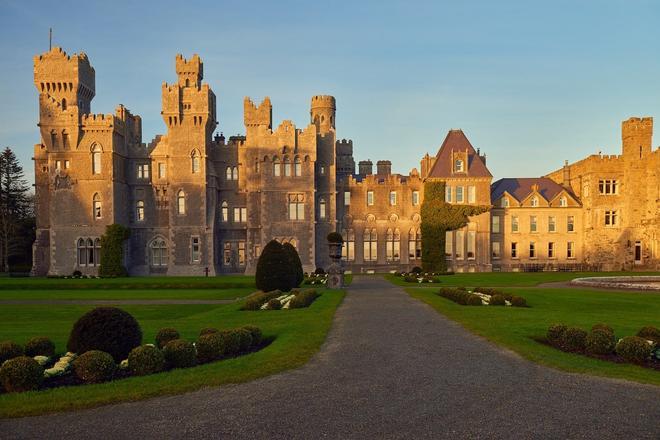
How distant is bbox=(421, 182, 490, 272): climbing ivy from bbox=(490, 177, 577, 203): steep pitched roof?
6.97m

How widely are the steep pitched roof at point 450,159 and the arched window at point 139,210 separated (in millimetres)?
32114

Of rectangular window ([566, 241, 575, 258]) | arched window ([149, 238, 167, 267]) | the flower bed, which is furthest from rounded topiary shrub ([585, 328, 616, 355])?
rectangular window ([566, 241, 575, 258])

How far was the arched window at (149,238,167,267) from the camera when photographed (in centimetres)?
5622

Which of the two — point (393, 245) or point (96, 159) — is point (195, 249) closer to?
point (96, 159)

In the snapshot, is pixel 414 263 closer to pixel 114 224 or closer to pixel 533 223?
pixel 533 223

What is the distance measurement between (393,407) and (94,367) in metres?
6.43

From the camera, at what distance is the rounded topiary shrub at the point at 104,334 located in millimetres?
12281

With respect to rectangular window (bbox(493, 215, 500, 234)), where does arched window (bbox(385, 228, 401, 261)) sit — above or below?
below

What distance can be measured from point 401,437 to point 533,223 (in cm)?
5849

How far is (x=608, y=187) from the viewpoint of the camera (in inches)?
2366

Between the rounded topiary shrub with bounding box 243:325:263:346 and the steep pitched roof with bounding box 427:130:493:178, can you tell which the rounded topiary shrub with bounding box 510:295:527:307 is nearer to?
the rounded topiary shrub with bounding box 243:325:263:346

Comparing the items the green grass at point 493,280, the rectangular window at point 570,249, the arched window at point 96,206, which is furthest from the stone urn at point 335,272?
the rectangular window at point 570,249

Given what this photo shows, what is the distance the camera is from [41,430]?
8305mm

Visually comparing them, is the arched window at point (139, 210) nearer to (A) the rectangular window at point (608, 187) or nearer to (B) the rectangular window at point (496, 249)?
(B) the rectangular window at point (496, 249)
